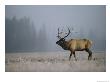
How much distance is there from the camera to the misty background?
3.73 m

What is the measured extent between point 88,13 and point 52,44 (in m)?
0.61

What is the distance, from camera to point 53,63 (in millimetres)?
3725

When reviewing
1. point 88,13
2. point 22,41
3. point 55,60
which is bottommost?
point 55,60

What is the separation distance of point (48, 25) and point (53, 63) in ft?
1.59

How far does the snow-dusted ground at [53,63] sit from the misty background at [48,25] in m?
0.08

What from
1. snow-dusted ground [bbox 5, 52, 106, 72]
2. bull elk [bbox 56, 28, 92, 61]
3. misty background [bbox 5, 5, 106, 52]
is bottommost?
snow-dusted ground [bbox 5, 52, 106, 72]

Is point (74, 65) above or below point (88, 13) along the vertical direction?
below

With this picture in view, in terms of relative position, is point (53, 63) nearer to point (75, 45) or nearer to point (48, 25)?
point (75, 45)

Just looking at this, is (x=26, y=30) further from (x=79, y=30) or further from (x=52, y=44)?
(x=79, y=30)

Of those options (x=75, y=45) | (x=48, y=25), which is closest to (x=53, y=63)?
(x=75, y=45)

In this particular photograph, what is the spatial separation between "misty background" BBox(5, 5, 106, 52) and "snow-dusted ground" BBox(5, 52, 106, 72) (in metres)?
0.08

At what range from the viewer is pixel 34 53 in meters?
3.73

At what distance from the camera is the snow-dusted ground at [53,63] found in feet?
12.2
